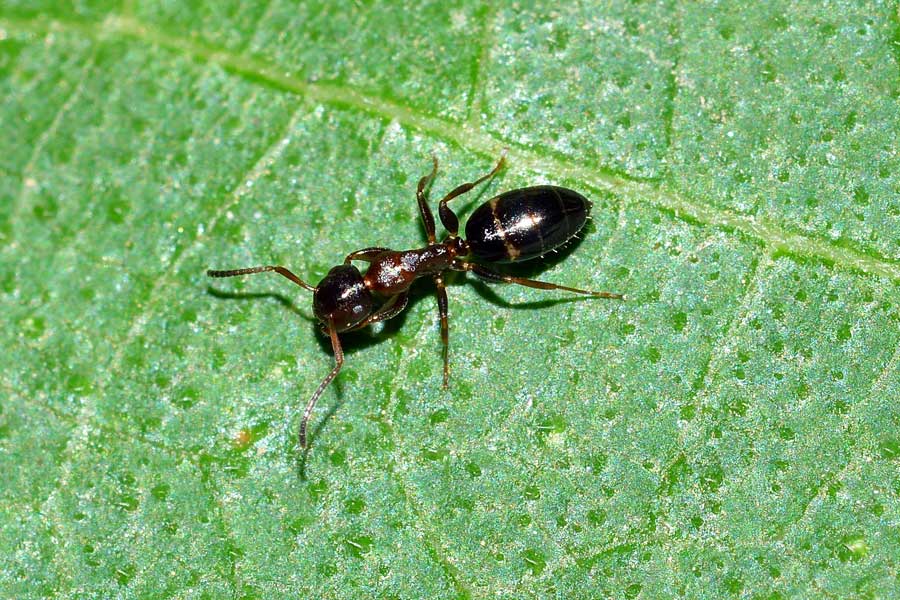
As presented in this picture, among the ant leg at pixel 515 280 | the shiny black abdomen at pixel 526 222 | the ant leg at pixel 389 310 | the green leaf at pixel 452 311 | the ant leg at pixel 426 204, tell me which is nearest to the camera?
the green leaf at pixel 452 311

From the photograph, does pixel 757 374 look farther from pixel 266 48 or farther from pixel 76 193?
pixel 76 193

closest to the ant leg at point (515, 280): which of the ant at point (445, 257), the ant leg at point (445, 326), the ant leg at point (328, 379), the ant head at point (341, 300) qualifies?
the ant at point (445, 257)

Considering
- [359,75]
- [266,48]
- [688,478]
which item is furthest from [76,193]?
[688,478]

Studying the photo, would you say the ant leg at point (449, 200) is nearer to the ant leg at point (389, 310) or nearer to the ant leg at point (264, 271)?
the ant leg at point (389, 310)

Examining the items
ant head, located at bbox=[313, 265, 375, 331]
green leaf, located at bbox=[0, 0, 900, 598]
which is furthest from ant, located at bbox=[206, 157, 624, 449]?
green leaf, located at bbox=[0, 0, 900, 598]

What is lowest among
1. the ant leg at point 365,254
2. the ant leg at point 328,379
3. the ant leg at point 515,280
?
the ant leg at point 328,379

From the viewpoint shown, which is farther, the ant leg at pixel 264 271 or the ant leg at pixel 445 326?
the ant leg at pixel 264 271
